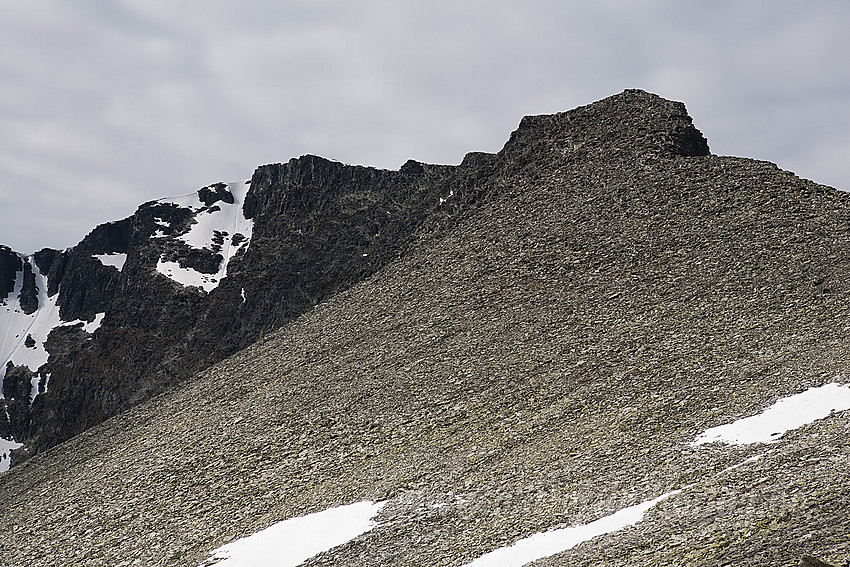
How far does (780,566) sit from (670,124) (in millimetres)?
42836

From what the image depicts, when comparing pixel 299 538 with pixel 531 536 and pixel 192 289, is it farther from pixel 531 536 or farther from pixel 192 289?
pixel 192 289

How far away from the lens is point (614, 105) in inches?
2079

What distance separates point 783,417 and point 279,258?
111102 mm

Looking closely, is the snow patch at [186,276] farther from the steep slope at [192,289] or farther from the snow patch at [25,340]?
the snow patch at [25,340]

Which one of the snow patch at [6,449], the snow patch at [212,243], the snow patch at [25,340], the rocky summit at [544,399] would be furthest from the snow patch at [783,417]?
the snow patch at [25,340]

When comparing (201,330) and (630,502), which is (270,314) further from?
(630,502)

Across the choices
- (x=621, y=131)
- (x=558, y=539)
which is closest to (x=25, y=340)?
(x=621, y=131)

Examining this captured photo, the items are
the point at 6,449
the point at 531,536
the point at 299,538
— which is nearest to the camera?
the point at 531,536

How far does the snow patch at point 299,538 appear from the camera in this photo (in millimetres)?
23359

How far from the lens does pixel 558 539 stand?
1855 centimetres

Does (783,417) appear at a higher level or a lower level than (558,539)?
higher

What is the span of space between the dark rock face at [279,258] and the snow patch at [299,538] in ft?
86.6

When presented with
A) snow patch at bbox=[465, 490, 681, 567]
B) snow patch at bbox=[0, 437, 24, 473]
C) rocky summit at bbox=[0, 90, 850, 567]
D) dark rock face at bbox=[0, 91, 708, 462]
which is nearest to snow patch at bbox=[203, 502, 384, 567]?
rocky summit at bbox=[0, 90, 850, 567]

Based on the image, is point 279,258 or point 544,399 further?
point 279,258
